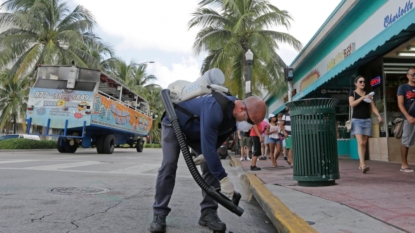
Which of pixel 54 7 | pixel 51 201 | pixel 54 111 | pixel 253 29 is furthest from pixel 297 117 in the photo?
pixel 54 7

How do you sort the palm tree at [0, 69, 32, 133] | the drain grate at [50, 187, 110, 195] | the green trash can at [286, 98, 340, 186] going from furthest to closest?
the palm tree at [0, 69, 32, 133] → the green trash can at [286, 98, 340, 186] → the drain grate at [50, 187, 110, 195]

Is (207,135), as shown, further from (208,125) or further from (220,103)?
(220,103)

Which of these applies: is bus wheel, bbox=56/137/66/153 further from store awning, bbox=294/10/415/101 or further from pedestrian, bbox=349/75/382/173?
pedestrian, bbox=349/75/382/173

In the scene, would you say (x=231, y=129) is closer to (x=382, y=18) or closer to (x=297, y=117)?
(x=297, y=117)

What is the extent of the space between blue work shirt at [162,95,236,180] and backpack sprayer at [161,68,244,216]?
0.29 ft

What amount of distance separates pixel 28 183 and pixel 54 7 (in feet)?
65.7

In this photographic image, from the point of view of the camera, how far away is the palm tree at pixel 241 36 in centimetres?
1952

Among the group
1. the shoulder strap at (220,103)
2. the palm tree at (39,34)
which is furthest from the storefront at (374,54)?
the palm tree at (39,34)

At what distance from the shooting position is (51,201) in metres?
4.55

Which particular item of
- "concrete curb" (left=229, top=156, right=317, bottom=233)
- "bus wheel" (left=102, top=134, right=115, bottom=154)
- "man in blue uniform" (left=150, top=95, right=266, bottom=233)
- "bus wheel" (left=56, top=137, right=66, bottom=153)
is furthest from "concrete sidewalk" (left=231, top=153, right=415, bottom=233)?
"bus wheel" (left=56, top=137, right=66, bottom=153)

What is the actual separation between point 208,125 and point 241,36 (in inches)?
706

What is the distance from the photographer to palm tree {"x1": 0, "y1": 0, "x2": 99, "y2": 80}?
21.4m

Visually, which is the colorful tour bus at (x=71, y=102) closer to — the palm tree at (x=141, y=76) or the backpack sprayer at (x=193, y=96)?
the backpack sprayer at (x=193, y=96)

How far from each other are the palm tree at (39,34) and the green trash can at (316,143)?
19.1 metres
